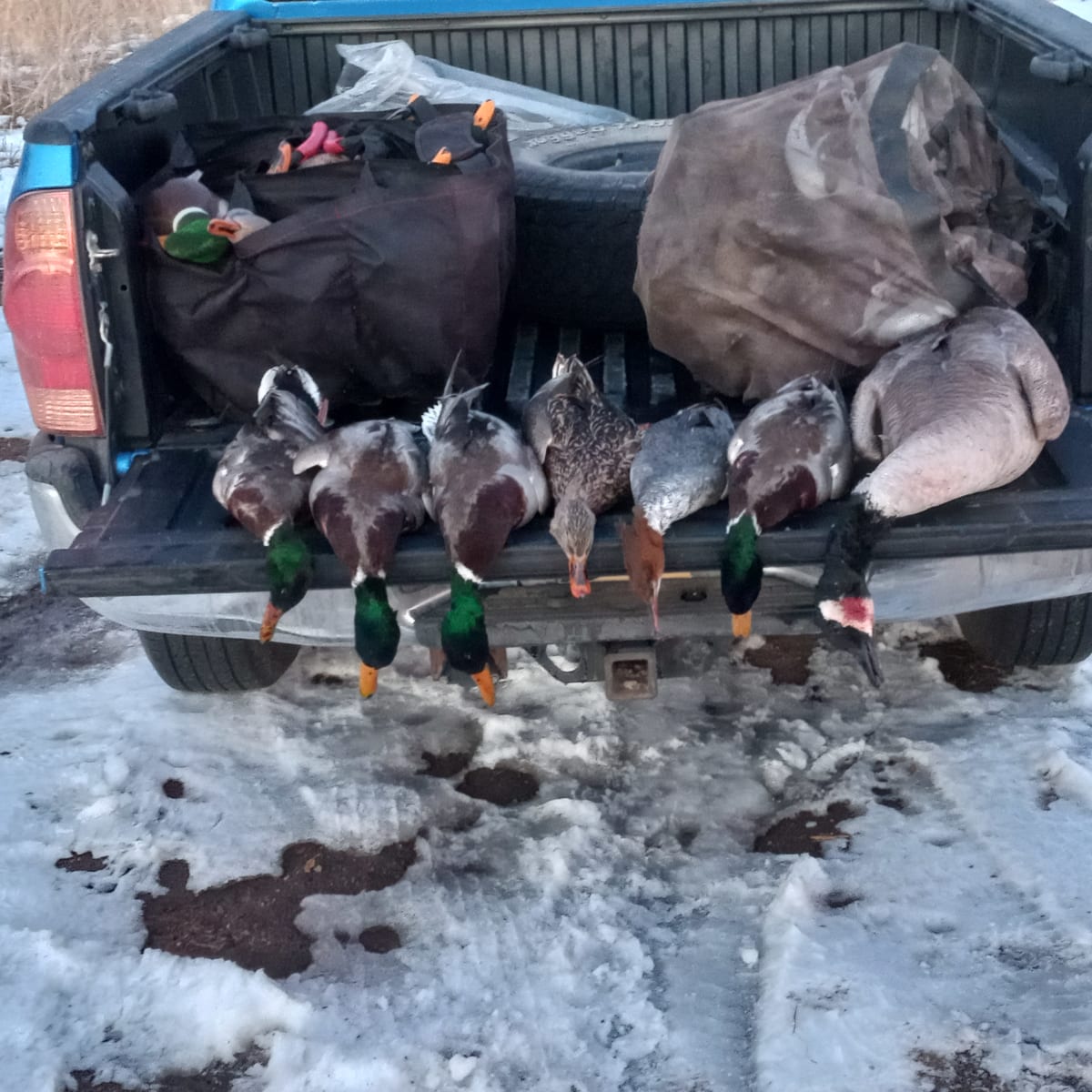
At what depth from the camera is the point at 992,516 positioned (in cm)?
284

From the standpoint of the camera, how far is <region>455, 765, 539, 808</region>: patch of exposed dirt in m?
3.50

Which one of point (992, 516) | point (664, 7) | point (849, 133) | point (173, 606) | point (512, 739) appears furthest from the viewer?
point (664, 7)

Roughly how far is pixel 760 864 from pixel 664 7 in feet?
11.7

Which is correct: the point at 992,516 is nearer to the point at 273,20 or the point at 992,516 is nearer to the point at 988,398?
the point at 988,398

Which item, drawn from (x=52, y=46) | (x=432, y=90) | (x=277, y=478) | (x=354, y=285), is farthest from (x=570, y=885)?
(x=52, y=46)

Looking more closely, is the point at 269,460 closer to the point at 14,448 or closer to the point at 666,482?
the point at 666,482

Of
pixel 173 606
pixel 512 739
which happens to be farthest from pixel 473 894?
pixel 173 606

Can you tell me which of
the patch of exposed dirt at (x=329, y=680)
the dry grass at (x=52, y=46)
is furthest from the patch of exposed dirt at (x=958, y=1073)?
the dry grass at (x=52, y=46)

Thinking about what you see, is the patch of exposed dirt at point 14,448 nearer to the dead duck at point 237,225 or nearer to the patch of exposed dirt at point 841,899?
the dead duck at point 237,225

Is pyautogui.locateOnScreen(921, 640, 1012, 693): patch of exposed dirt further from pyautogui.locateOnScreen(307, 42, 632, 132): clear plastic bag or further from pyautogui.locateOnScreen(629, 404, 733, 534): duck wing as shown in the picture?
pyautogui.locateOnScreen(307, 42, 632, 132): clear plastic bag

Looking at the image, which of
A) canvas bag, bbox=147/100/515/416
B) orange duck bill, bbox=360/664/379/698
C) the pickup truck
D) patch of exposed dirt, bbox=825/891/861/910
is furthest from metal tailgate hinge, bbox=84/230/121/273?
patch of exposed dirt, bbox=825/891/861/910

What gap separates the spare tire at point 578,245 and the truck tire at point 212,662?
1.35 m

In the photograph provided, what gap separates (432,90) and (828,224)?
7.14ft

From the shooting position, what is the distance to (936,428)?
2.92 meters
